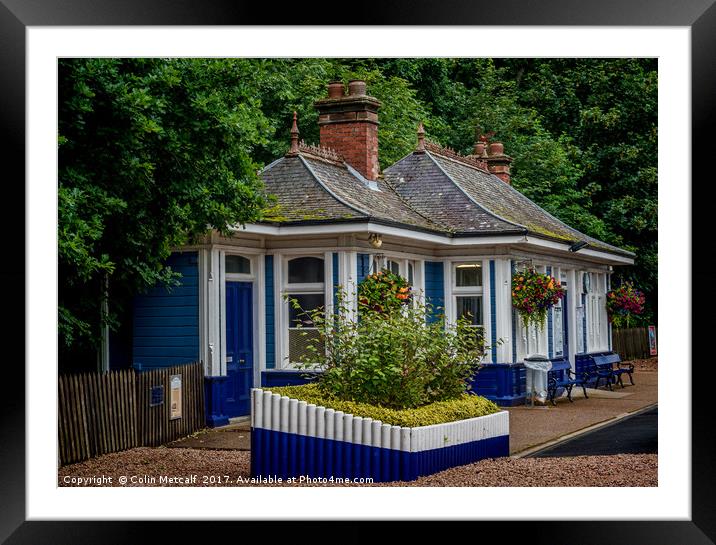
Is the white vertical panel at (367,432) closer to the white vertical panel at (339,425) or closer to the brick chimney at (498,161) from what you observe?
the white vertical panel at (339,425)

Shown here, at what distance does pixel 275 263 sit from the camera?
1714 centimetres

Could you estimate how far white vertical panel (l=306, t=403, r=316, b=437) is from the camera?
1078cm

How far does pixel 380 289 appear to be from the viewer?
54.6ft

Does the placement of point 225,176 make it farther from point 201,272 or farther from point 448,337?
point 448,337

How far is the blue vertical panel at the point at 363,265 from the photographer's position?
1711cm

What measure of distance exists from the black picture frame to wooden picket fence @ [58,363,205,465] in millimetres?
4521

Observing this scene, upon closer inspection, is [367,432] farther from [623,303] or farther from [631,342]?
[631,342]

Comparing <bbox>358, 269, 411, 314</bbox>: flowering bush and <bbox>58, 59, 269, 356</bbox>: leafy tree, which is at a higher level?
<bbox>58, 59, 269, 356</bbox>: leafy tree

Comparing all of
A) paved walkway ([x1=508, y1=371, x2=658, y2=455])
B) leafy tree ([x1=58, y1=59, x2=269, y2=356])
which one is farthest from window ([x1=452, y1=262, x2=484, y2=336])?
leafy tree ([x1=58, y1=59, x2=269, y2=356])

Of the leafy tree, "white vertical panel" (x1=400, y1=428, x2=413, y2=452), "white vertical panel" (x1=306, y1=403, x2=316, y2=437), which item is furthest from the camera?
the leafy tree

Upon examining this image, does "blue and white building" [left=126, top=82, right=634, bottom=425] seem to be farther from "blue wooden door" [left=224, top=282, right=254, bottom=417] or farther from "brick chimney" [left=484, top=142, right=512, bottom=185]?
"brick chimney" [left=484, top=142, right=512, bottom=185]

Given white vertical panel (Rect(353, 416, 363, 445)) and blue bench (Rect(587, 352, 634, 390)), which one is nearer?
white vertical panel (Rect(353, 416, 363, 445))
